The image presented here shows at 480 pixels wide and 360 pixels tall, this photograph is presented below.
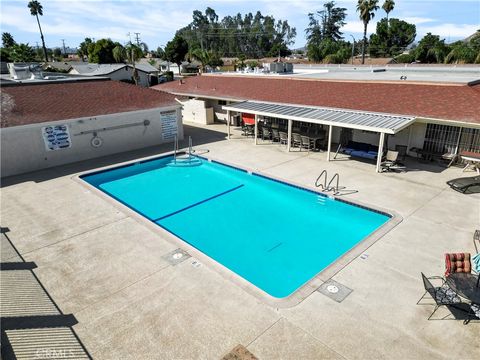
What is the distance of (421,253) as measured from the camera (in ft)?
33.4

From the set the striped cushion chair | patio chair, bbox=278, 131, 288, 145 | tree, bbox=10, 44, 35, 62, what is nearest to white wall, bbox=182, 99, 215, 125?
patio chair, bbox=278, 131, 288, 145

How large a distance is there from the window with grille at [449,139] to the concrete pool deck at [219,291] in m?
4.18

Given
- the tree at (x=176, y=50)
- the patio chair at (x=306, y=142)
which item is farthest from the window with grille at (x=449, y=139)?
the tree at (x=176, y=50)

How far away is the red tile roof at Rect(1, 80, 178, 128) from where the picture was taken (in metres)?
18.1

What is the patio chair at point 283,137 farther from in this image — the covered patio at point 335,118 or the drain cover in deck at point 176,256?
the drain cover in deck at point 176,256

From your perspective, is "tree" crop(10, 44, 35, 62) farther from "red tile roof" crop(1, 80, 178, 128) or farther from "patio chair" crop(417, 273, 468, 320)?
"patio chair" crop(417, 273, 468, 320)

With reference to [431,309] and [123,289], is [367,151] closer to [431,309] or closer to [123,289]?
[431,309]

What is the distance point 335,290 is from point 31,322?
767 cm

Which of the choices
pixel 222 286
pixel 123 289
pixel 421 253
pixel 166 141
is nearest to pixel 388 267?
pixel 421 253

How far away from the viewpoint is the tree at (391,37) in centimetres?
8494

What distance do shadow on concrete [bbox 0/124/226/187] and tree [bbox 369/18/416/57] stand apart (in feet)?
253

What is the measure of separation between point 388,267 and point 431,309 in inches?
67.9

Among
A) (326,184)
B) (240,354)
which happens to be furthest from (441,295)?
(326,184)

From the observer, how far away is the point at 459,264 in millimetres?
8242
